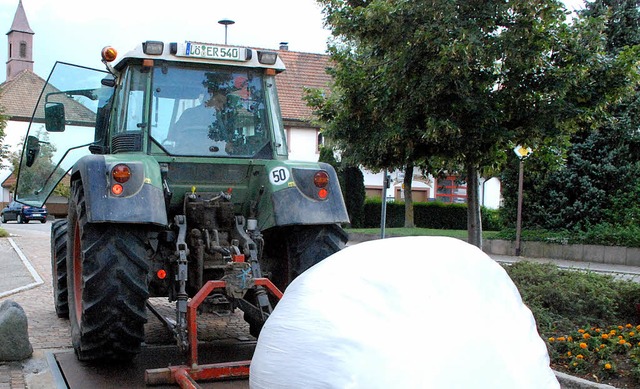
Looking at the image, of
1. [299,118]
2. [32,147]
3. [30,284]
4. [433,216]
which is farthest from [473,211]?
[299,118]

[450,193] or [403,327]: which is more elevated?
[450,193]

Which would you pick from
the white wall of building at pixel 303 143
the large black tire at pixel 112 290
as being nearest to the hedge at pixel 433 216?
the white wall of building at pixel 303 143

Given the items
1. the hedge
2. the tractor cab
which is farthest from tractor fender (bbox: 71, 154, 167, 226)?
the hedge

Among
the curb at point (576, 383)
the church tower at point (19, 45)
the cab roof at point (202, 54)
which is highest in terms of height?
the church tower at point (19, 45)

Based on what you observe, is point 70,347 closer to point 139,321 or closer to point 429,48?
point 139,321

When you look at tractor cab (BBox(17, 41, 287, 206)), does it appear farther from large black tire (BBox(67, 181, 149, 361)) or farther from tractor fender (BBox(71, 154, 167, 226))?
large black tire (BBox(67, 181, 149, 361))

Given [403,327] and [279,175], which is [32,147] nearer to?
[279,175]

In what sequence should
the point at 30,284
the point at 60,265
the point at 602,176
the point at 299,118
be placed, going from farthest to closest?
the point at 299,118, the point at 602,176, the point at 30,284, the point at 60,265

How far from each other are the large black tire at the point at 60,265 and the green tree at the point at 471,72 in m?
4.90

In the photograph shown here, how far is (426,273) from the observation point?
11.0 ft

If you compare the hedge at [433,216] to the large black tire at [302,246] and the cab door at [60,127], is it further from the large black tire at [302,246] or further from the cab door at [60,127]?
the large black tire at [302,246]

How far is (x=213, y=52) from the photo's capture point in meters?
6.39

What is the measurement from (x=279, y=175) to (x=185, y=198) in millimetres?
814

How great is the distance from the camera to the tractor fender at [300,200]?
19.7ft
